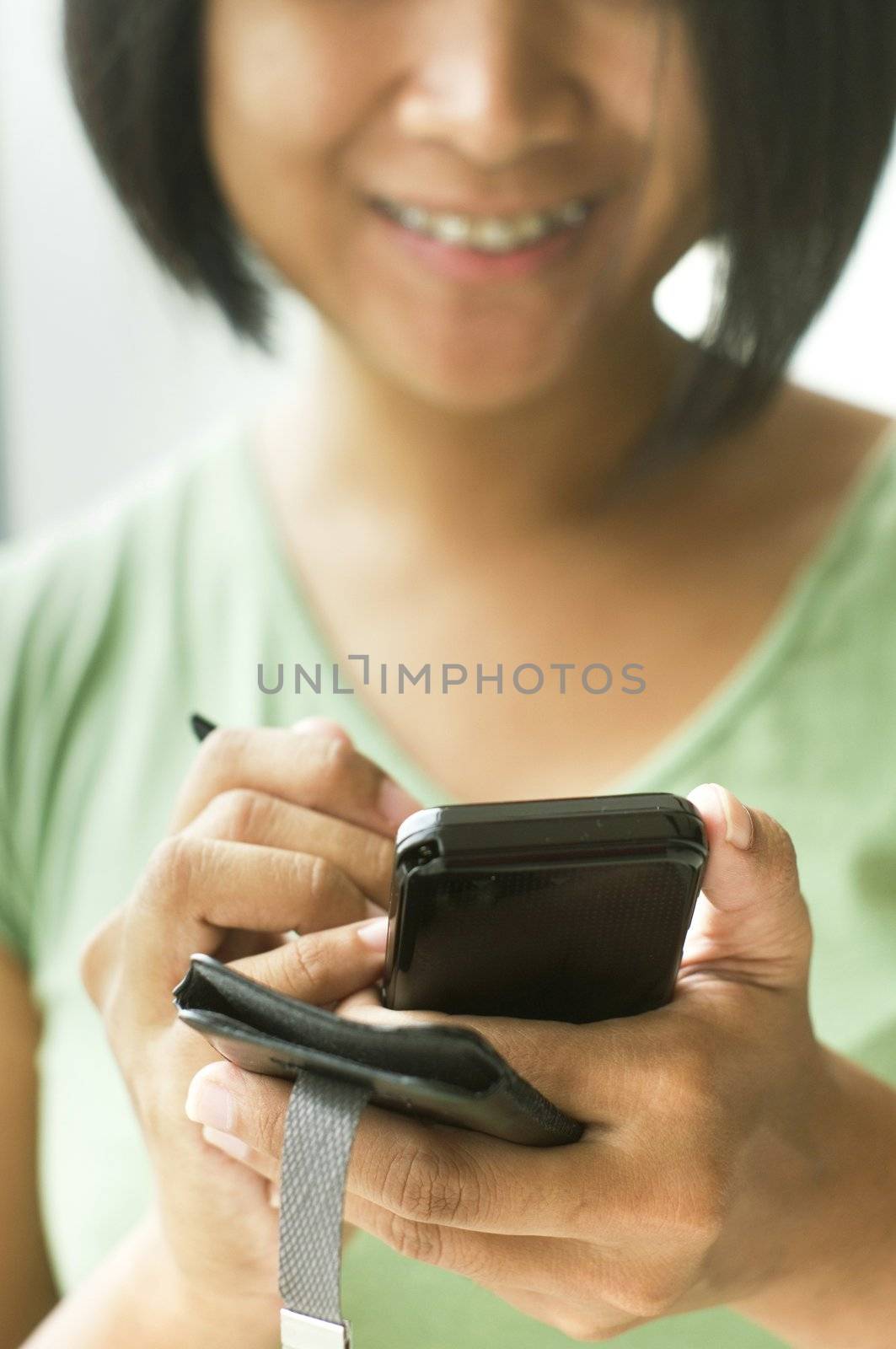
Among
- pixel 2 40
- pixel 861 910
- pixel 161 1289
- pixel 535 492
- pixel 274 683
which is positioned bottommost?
pixel 161 1289

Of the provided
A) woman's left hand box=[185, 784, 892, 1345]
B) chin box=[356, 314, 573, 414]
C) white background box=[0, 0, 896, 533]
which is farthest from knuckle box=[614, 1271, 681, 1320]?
white background box=[0, 0, 896, 533]

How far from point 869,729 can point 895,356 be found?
69cm

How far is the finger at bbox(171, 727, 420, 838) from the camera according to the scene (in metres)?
0.50

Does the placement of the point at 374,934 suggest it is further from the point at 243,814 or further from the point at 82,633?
the point at 82,633

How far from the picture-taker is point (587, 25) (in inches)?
25.6

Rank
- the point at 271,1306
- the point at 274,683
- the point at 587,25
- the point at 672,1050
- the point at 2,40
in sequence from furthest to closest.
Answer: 1. the point at 2,40
2. the point at 274,683
3. the point at 587,25
4. the point at 271,1306
5. the point at 672,1050

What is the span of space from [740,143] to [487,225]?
0.13 m

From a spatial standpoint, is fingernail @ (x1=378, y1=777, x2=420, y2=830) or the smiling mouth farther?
the smiling mouth

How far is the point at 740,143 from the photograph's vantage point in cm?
68

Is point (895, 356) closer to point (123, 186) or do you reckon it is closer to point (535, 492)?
point (535, 492)

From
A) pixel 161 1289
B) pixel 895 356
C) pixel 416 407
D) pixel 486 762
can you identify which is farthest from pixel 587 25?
pixel 895 356

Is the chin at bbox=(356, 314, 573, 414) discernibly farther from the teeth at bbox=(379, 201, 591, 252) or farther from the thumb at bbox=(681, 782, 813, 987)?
the thumb at bbox=(681, 782, 813, 987)

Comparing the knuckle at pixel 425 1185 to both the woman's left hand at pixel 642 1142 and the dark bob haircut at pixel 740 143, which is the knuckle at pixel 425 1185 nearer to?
the woman's left hand at pixel 642 1142

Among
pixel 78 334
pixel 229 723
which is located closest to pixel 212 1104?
pixel 229 723
